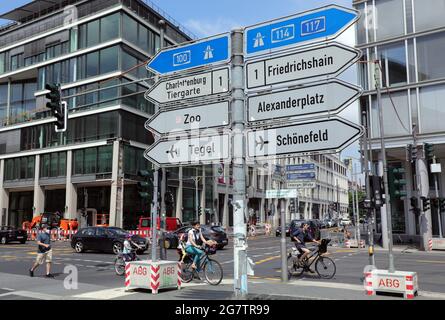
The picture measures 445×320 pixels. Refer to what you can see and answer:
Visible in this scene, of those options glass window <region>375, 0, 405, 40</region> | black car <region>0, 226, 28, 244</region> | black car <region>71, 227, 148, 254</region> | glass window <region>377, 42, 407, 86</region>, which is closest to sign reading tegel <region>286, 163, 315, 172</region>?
black car <region>71, 227, 148, 254</region>

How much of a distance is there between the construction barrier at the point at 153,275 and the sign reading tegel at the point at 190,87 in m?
4.56

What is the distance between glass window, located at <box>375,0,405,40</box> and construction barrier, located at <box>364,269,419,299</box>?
78.9 ft

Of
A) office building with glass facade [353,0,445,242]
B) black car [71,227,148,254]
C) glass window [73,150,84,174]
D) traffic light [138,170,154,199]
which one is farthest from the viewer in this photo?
glass window [73,150,84,174]

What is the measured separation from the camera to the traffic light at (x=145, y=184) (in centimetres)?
1255

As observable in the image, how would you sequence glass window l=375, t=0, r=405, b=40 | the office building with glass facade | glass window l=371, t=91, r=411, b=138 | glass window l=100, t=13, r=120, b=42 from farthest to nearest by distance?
glass window l=100, t=13, r=120, b=42 < glass window l=375, t=0, r=405, b=40 < glass window l=371, t=91, r=411, b=138 < the office building with glass facade

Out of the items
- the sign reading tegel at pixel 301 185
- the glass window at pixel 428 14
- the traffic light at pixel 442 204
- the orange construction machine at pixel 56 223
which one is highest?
the glass window at pixel 428 14

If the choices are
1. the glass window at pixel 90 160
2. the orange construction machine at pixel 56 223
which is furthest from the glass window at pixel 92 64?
the orange construction machine at pixel 56 223

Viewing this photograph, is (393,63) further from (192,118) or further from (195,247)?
(192,118)

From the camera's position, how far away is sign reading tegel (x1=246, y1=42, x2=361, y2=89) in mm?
6311

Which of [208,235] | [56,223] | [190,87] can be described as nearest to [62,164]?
[56,223]

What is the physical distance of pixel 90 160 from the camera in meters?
45.7

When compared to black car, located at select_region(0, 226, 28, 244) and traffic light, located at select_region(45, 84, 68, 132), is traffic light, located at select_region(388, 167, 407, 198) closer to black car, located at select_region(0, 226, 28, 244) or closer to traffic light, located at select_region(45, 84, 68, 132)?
traffic light, located at select_region(45, 84, 68, 132)

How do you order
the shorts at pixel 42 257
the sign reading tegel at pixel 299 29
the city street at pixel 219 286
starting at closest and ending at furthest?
the sign reading tegel at pixel 299 29, the city street at pixel 219 286, the shorts at pixel 42 257

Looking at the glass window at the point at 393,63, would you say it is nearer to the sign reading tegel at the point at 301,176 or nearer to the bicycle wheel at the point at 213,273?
the sign reading tegel at the point at 301,176
